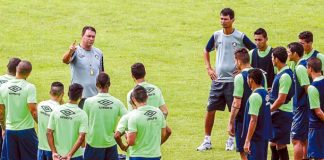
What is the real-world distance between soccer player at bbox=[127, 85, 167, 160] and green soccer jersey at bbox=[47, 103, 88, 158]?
2.77ft

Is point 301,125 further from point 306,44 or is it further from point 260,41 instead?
point 260,41

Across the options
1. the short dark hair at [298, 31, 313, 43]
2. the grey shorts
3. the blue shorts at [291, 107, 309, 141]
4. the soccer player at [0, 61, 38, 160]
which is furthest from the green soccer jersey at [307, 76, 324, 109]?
the soccer player at [0, 61, 38, 160]

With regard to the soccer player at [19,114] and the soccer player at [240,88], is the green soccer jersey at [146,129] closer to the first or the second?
the soccer player at [240,88]

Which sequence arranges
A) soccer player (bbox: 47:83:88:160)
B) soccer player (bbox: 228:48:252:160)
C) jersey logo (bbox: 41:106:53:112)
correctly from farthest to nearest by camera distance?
soccer player (bbox: 228:48:252:160) < jersey logo (bbox: 41:106:53:112) < soccer player (bbox: 47:83:88:160)

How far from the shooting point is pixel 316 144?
53.8 feet

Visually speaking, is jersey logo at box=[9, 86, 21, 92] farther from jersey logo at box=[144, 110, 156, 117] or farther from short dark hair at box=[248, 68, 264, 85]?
short dark hair at box=[248, 68, 264, 85]

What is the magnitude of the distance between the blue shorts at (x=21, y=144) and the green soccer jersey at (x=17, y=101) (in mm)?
113

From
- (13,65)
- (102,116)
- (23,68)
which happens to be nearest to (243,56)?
(102,116)

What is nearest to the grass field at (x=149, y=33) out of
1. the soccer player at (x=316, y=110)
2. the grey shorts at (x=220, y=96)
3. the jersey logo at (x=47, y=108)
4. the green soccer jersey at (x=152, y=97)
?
the grey shorts at (x=220, y=96)

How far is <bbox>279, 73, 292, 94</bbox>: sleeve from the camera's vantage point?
16375 millimetres

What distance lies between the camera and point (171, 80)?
24234 millimetres

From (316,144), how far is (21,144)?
4.94m

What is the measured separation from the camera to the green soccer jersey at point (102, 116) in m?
15.1

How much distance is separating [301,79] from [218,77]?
236 centimetres
